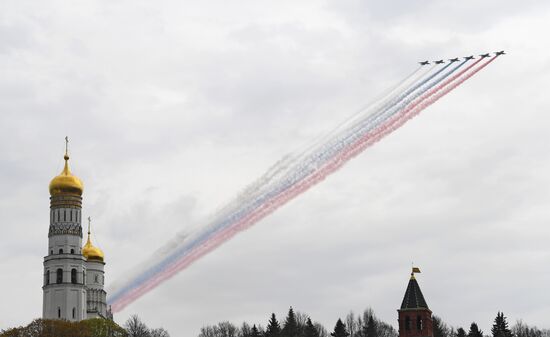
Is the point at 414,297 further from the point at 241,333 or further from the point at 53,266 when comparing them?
the point at 241,333

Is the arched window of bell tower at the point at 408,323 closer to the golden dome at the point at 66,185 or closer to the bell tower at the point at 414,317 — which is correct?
the bell tower at the point at 414,317

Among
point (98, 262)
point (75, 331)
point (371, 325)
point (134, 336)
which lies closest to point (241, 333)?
point (371, 325)

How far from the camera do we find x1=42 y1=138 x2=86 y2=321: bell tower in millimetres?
119625

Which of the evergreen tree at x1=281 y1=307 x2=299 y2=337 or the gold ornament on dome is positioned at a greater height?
the gold ornament on dome

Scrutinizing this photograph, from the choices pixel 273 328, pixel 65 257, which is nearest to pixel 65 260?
pixel 65 257

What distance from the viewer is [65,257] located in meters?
120

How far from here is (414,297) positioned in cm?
11775

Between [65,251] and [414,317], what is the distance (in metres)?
34.5

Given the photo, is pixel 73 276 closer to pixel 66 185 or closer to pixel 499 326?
pixel 66 185

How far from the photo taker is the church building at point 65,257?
119m

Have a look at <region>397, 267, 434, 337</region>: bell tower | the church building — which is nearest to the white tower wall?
the church building

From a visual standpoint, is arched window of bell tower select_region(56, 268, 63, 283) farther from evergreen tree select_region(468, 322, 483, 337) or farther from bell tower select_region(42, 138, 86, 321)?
evergreen tree select_region(468, 322, 483, 337)

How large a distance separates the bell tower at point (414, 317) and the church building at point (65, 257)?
30963mm

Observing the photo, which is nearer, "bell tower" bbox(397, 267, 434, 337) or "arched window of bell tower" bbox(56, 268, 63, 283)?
"bell tower" bbox(397, 267, 434, 337)
